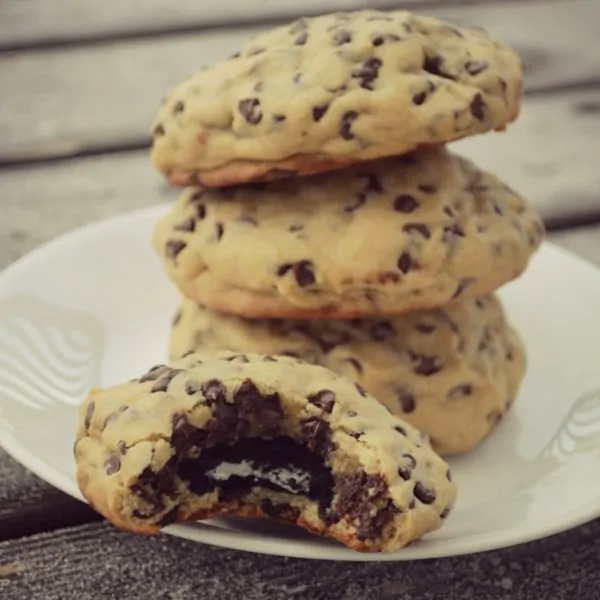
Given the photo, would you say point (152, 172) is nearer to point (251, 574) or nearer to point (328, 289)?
point (328, 289)

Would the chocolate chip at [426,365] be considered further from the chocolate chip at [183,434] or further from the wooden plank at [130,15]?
the wooden plank at [130,15]

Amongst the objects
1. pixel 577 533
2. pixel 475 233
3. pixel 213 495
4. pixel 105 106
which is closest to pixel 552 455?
pixel 577 533

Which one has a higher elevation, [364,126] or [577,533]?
[364,126]

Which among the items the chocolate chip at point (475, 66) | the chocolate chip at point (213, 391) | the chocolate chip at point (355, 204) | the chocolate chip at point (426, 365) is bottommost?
the chocolate chip at point (426, 365)

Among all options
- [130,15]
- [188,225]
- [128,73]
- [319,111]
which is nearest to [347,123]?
[319,111]

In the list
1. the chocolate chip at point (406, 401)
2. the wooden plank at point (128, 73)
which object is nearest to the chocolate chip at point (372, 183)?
the chocolate chip at point (406, 401)

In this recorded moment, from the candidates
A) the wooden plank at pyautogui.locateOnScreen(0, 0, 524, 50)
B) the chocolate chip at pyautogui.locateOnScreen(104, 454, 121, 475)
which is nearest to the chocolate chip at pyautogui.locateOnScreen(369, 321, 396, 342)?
the chocolate chip at pyautogui.locateOnScreen(104, 454, 121, 475)

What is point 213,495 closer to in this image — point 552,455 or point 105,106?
point 552,455

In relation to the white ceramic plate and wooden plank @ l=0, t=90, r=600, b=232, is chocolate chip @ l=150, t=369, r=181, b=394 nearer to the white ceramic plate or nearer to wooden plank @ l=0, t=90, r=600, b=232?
the white ceramic plate
